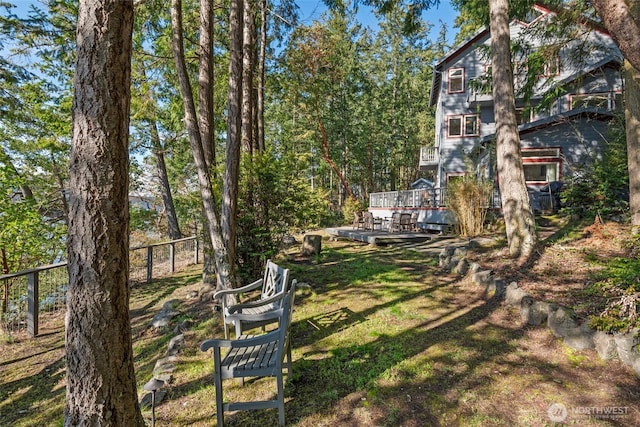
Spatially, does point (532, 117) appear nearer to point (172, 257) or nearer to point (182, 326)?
point (172, 257)

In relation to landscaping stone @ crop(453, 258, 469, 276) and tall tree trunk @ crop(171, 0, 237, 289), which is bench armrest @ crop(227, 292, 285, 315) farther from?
landscaping stone @ crop(453, 258, 469, 276)

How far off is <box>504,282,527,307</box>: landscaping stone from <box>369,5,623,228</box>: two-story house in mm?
6486

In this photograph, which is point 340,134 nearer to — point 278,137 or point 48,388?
point 278,137

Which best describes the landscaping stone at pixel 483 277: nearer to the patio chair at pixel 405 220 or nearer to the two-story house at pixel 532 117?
the two-story house at pixel 532 117

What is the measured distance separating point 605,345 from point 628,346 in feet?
0.54

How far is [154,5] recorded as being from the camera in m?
6.72

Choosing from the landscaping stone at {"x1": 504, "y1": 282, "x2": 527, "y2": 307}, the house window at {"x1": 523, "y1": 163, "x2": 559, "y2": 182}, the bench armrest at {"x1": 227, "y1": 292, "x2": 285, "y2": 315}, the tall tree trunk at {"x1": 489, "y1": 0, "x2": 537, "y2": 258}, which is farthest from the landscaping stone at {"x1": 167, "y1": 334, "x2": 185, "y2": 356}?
the house window at {"x1": 523, "y1": 163, "x2": 559, "y2": 182}

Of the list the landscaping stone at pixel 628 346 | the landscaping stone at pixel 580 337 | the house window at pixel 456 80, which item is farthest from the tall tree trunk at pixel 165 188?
the house window at pixel 456 80

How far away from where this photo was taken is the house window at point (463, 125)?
18156 millimetres

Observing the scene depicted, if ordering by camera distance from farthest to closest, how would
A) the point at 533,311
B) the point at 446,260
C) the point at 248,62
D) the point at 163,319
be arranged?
1. the point at 446,260
2. the point at 248,62
3. the point at 163,319
4. the point at 533,311

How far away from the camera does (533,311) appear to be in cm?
365

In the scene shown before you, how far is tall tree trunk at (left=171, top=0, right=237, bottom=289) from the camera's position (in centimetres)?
464

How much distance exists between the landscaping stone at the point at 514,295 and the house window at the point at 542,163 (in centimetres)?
1220
